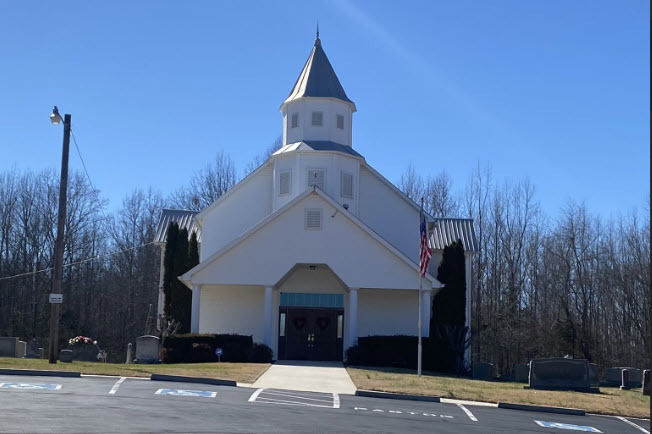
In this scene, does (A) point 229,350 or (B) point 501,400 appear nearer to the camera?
(B) point 501,400

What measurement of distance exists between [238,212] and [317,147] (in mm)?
5081

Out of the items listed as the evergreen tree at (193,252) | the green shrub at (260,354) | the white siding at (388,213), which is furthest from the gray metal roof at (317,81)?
the green shrub at (260,354)

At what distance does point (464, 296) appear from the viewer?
37.8 metres

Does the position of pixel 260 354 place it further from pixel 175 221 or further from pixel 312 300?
pixel 175 221

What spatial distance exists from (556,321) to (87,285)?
3595 centimetres

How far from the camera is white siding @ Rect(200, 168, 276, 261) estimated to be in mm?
39969

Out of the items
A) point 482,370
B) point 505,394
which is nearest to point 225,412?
point 505,394

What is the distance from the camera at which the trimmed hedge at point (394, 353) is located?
32656 millimetres

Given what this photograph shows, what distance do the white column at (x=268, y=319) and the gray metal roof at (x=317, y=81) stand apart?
10.7 meters

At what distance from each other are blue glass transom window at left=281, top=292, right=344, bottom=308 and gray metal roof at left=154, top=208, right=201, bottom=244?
9.32 metres

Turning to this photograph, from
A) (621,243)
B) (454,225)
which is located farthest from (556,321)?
(454,225)

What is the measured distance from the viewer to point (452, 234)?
42.9m

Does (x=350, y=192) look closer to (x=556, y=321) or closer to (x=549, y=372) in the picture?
(x=549, y=372)

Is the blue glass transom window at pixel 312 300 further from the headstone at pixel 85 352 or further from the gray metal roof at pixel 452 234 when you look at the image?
the headstone at pixel 85 352
